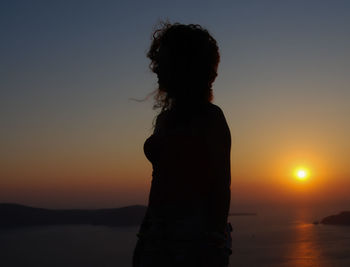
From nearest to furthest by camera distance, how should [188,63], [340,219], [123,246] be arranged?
[188,63]
[123,246]
[340,219]

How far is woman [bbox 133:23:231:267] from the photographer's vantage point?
125 centimetres

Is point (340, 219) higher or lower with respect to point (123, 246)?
higher

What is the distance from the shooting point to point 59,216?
68.2 m

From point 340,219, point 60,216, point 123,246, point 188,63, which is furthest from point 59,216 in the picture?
point 188,63

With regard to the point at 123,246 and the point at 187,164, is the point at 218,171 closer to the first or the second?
the point at 187,164

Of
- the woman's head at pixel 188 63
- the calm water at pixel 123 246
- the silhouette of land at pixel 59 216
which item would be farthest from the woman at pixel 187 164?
the silhouette of land at pixel 59 216

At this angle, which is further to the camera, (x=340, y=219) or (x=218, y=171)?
(x=340, y=219)

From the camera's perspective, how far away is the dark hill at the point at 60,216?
64500 mm

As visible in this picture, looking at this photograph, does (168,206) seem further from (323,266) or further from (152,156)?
(323,266)

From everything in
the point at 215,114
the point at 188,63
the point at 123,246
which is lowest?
the point at 123,246

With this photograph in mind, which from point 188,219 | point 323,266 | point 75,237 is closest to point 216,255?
point 188,219

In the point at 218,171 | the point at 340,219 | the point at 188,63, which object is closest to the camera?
the point at 218,171

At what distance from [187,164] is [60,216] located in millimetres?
70968

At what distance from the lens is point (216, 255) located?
1.22m
